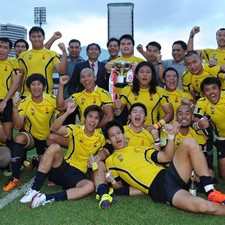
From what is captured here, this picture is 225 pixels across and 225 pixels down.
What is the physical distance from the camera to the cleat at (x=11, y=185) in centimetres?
576

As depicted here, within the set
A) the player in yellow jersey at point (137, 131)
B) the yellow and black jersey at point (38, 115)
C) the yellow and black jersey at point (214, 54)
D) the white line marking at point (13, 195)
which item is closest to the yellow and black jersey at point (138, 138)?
the player in yellow jersey at point (137, 131)

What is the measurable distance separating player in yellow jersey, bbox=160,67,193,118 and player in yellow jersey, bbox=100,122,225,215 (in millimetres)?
1479

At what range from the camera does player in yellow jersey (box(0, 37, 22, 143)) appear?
21.6 ft

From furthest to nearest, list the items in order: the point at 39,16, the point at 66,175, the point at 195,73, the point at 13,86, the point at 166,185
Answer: the point at 39,16 → the point at 195,73 → the point at 13,86 → the point at 66,175 → the point at 166,185

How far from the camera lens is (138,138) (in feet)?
18.8

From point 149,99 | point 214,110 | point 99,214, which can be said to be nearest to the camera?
point 99,214

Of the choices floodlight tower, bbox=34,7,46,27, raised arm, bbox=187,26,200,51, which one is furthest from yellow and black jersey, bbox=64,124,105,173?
floodlight tower, bbox=34,7,46,27

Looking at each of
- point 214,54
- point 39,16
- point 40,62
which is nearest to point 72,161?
point 40,62

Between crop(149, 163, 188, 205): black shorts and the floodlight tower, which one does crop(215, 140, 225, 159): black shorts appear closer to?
crop(149, 163, 188, 205): black shorts

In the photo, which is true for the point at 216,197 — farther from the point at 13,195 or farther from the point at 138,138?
the point at 13,195

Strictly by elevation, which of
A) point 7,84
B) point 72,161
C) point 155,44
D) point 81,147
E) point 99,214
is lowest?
point 99,214

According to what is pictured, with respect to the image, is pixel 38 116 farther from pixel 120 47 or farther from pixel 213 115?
pixel 213 115

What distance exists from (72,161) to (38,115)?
1068 mm

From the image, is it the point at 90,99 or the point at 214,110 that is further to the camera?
the point at 90,99
